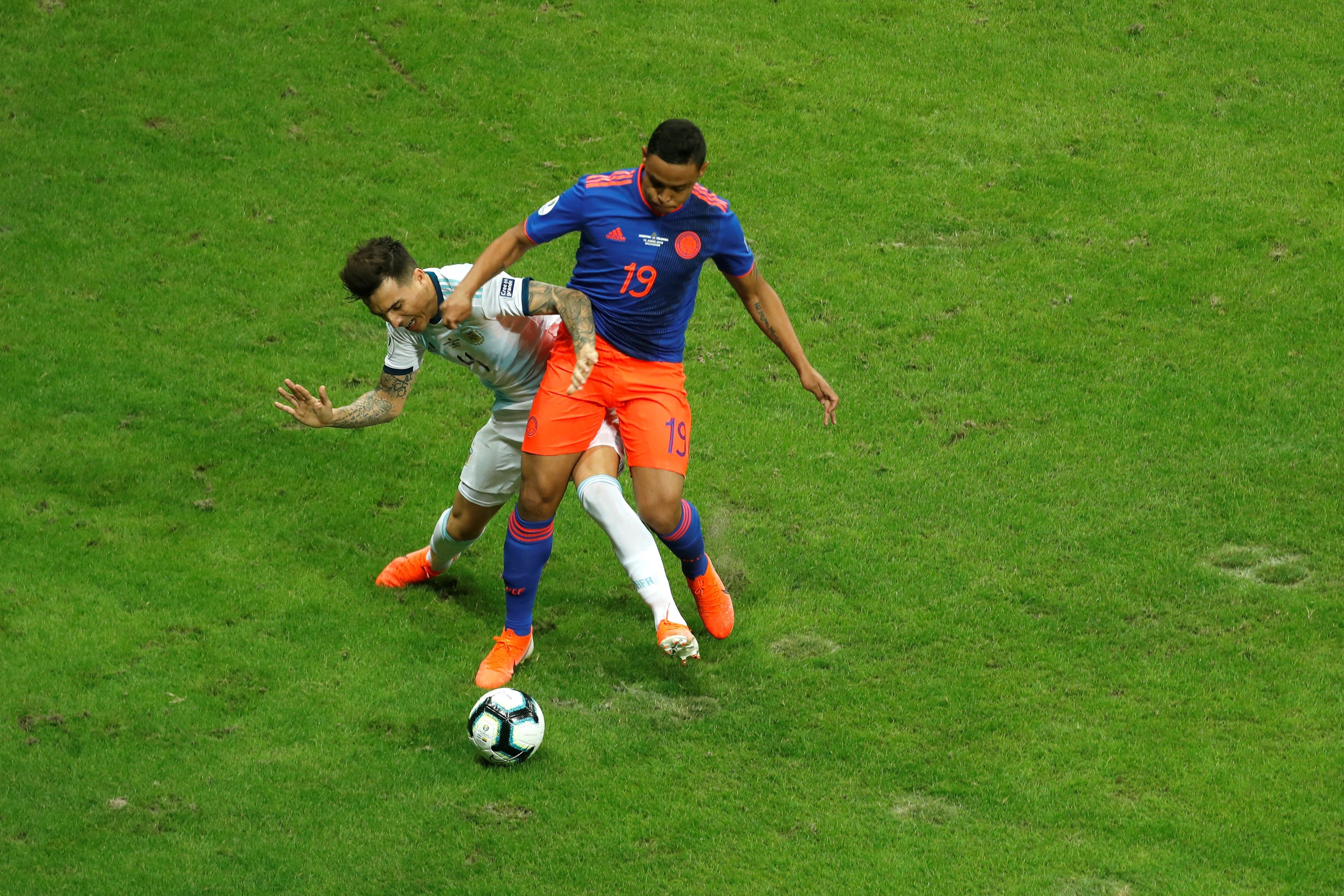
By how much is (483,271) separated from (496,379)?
87 cm

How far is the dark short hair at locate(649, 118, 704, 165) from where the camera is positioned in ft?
22.0

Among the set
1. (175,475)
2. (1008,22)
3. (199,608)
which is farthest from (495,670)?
(1008,22)

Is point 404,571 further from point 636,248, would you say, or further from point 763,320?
point 763,320

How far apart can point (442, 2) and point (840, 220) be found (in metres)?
5.64

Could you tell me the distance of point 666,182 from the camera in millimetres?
6848

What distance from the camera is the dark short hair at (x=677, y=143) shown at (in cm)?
671

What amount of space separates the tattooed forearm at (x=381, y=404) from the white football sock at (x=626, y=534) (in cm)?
112

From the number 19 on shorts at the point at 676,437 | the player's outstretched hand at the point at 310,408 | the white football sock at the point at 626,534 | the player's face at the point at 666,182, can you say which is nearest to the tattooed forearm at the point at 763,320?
the number 19 on shorts at the point at 676,437

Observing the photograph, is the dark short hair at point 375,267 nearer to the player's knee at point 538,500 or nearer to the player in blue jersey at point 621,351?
the player in blue jersey at point 621,351

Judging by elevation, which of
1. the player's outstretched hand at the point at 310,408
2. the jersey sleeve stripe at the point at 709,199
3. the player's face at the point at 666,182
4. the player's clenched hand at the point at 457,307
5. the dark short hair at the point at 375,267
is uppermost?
the player's face at the point at 666,182

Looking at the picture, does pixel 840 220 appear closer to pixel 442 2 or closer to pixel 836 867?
pixel 442 2

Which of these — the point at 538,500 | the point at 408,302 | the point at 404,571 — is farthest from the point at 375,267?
the point at 404,571

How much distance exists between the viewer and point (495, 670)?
7.38 m

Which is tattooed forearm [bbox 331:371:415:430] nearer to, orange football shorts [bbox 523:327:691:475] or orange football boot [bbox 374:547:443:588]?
orange football shorts [bbox 523:327:691:475]
